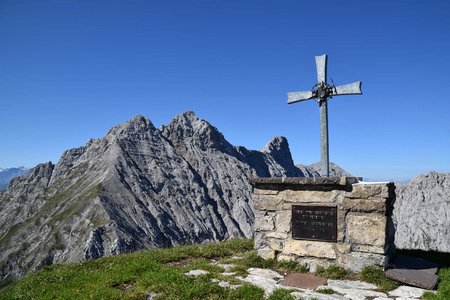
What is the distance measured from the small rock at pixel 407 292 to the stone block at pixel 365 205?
1962 millimetres

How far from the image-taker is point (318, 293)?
8398 mm

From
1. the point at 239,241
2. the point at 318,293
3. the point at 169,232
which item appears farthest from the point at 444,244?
the point at 169,232

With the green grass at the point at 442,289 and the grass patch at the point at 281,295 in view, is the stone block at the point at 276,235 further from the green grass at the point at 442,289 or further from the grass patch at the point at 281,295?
the green grass at the point at 442,289

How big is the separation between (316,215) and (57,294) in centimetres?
727

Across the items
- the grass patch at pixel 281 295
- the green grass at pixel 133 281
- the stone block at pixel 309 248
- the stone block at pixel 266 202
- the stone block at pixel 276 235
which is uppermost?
the stone block at pixel 266 202

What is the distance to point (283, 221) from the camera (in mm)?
11227

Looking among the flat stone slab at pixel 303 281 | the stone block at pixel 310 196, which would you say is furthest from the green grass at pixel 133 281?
the stone block at pixel 310 196

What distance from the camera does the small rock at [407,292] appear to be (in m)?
8.34

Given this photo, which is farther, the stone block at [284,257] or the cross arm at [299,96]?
the cross arm at [299,96]

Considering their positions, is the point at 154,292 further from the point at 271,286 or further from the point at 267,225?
the point at 267,225

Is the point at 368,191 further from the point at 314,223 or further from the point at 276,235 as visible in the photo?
the point at 276,235

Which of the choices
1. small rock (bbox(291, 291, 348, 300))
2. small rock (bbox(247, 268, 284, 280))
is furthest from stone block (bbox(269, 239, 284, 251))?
small rock (bbox(291, 291, 348, 300))

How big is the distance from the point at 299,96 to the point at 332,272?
6598 mm

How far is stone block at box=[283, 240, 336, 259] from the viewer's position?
10438 millimetres
